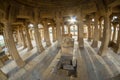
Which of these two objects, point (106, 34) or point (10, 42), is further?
point (106, 34)

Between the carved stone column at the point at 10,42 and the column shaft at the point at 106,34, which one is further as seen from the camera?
the column shaft at the point at 106,34

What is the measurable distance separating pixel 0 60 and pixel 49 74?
3354mm

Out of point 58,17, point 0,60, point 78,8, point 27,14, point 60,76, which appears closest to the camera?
point 60,76

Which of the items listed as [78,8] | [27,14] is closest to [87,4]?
[78,8]

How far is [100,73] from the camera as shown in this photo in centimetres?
339

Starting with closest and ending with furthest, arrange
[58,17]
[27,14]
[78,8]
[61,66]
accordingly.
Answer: [61,66] → [27,14] → [78,8] → [58,17]

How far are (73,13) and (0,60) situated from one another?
18.2 feet

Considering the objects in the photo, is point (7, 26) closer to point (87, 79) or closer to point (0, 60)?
point (0, 60)

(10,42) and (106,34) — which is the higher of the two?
(106,34)

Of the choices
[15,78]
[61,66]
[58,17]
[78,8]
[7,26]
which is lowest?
[15,78]

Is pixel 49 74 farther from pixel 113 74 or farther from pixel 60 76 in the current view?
pixel 113 74

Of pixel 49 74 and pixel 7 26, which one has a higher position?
pixel 7 26

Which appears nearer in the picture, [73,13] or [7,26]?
[7,26]

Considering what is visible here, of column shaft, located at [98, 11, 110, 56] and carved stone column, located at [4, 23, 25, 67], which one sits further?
column shaft, located at [98, 11, 110, 56]
